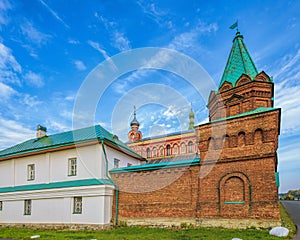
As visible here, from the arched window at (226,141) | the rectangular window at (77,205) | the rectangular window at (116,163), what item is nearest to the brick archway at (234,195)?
A: the arched window at (226,141)

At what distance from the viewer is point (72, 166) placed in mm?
16750

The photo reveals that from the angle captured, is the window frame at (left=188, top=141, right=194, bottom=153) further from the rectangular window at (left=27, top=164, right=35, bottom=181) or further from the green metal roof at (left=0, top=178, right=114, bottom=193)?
the rectangular window at (left=27, top=164, right=35, bottom=181)

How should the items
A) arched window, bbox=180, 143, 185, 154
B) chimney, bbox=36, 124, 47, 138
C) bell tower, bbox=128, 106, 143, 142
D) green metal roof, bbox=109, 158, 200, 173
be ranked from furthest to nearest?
bell tower, bbox=128, 106, 143, 142
arched window, bbox=180, 143, 185, 154
chimney, bbox=36, 124, 47, 138
green metal roof, bbox=109, 158, 200, 173

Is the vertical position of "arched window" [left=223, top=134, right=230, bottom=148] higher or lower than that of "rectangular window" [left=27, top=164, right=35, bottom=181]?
higher

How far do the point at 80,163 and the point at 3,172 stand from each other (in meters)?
7.53

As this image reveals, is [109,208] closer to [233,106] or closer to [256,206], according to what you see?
[256,206]

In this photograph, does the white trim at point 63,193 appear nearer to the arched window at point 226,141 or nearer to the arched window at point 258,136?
the arched window at point 226,141

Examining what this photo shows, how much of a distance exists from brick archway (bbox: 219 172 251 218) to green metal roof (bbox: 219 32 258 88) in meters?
6.04

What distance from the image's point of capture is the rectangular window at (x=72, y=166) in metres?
16.6

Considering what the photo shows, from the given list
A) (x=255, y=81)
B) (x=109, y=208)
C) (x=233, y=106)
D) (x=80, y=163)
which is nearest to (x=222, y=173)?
(x=233, y=106)

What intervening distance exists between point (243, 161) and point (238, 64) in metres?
7.08

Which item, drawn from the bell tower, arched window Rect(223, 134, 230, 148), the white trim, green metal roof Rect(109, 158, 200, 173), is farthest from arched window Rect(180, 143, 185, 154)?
arched window Rect(223, 134, 230, 148)

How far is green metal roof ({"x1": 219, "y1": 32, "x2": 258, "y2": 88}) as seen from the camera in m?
16.0

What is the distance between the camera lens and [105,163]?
16.0 metres
